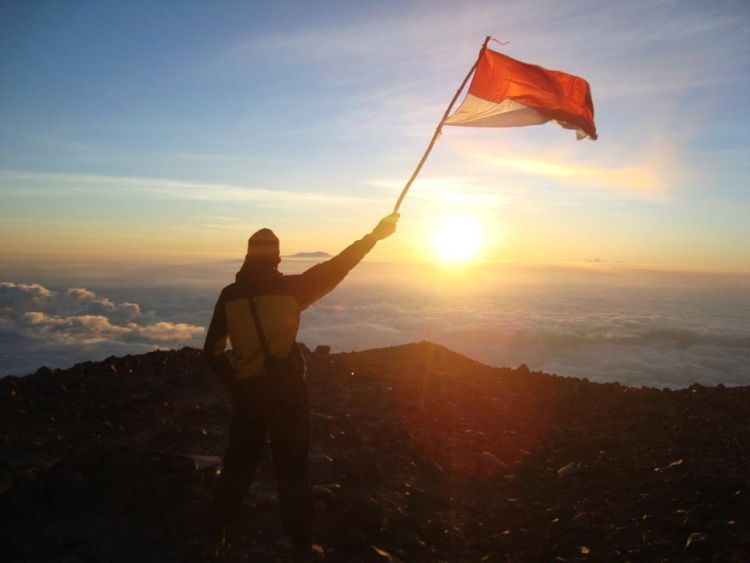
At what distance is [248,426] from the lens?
4.45 metres

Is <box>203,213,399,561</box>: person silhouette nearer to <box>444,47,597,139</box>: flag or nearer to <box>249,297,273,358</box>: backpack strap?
Answer: <box>249,297,273,358</box>: backpack strap

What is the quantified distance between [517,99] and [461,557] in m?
5.62

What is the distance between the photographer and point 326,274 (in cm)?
463

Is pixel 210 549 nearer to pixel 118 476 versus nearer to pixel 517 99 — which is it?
pixel 118 476

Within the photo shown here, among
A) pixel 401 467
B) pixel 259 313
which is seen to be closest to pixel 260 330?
pixel 259 313

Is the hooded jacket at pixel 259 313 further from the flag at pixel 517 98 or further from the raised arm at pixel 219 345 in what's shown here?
the flag at pixel 517 98

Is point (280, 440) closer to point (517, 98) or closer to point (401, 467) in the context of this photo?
point (401, 467)

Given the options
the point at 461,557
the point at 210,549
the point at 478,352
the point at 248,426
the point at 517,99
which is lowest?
the point at 478,352

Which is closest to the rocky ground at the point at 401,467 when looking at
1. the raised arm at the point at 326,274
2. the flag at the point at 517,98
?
the raised arm at the point at 326,274

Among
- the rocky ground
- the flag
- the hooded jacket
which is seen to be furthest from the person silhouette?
the flag

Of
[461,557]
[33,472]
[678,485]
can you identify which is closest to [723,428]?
[678,485]

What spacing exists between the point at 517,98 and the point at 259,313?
16.4 ft

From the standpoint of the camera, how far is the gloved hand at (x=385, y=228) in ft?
16.7

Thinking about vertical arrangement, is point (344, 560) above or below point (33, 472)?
below
